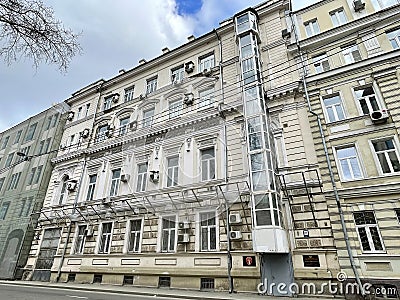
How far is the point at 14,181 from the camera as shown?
73.5 ft

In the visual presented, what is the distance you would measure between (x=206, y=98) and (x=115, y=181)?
8.31 metres

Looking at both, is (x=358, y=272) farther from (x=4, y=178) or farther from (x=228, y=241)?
(x=4, y=178)

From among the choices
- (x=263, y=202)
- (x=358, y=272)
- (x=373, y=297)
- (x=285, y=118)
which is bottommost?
(x=373, y=297)

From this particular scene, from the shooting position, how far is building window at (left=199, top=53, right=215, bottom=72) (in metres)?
16.8

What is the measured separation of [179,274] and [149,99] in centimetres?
1241

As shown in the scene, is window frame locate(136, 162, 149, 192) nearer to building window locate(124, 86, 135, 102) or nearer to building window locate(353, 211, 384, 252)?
building window locate(124, 86, 135, 102)

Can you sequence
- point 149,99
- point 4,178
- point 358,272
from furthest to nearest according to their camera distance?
point 4,178, point 149,99, point 358,272

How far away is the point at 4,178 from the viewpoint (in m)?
23.5

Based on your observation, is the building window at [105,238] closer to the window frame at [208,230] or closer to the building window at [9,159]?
the window frame at [208,230]

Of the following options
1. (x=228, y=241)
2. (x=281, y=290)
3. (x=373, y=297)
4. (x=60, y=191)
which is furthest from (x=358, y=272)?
(x=60, y=191)

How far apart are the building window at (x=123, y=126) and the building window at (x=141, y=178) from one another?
4344mm

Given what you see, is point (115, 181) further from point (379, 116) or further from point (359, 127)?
point (379, 116)

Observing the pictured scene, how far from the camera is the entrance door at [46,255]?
15664 millimetres

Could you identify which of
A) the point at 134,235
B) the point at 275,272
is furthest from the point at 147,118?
the point at 275,272
